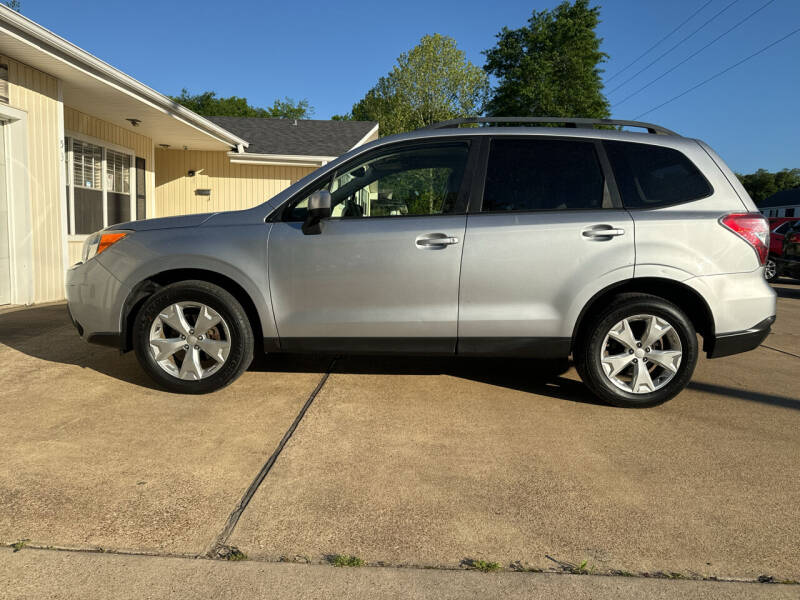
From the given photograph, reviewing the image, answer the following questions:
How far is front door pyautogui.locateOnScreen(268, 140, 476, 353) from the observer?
160 inches

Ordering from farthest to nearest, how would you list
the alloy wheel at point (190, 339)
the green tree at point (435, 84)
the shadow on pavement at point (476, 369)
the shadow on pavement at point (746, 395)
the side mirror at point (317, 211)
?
the green tree at point (435, 84) → the shadow on pavement at point (476, 369) → the shadow on pavement at point (746, 395) → the alloy wheel at point (190, 339) → the side mirror at point (317, 211)

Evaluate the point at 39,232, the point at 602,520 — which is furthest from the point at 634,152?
the point at 39,232

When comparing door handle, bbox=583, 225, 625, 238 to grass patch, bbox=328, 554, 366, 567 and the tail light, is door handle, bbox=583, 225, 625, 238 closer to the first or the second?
the tail light

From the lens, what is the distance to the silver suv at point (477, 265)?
401 centimetres

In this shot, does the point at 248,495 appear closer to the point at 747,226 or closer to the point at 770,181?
the point at 747,226

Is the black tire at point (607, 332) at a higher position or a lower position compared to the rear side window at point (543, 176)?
lower

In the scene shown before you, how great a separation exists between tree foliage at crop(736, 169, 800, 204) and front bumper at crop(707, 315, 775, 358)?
96.1 m

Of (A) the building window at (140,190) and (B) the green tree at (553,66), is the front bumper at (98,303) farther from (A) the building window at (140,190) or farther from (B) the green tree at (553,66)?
(B) the green tree at (553,66)

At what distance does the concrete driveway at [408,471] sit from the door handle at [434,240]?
44.7 inches

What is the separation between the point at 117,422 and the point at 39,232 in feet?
20.2

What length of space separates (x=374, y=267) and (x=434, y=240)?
0.45m

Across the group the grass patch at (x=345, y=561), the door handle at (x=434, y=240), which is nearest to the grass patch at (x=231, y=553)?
the grass patch at (x=345, y=561)

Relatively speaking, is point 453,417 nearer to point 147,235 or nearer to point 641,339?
point 641,339

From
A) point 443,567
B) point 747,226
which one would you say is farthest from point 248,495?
point 747,226
